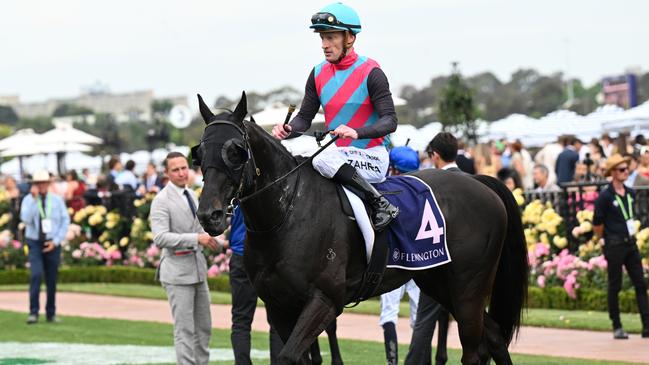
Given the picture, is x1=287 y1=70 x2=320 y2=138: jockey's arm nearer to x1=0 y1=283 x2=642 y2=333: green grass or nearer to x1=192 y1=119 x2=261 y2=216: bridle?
x1=192 y1=119 x2=261 y2=216: bridle

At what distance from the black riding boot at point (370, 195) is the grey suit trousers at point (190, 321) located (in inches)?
103

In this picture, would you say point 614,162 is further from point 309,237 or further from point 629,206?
point 309,237

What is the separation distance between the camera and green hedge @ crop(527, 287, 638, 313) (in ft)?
46.4

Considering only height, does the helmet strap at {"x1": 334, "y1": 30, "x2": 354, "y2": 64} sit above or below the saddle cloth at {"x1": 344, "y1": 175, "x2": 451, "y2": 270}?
above

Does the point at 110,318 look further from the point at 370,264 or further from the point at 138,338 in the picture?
the point at 370,264

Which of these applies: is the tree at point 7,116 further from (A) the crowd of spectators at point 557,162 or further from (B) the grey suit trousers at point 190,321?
(B) the grey suit trousers at point 190,321

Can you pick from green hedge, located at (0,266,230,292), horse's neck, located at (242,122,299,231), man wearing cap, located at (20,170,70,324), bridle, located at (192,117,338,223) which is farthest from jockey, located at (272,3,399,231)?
green hedge, located at (0,266,230,292)

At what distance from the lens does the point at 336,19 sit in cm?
774

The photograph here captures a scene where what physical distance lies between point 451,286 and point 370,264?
862 mm

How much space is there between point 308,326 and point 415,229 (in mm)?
1211

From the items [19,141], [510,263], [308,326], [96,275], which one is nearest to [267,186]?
[308,326]

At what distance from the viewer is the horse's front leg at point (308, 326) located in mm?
7113

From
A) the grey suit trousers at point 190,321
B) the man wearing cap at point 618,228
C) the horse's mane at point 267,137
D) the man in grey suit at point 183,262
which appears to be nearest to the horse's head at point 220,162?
the horse's mane at point 267,137

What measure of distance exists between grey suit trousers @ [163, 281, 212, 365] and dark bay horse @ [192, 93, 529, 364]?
7.22 feet
